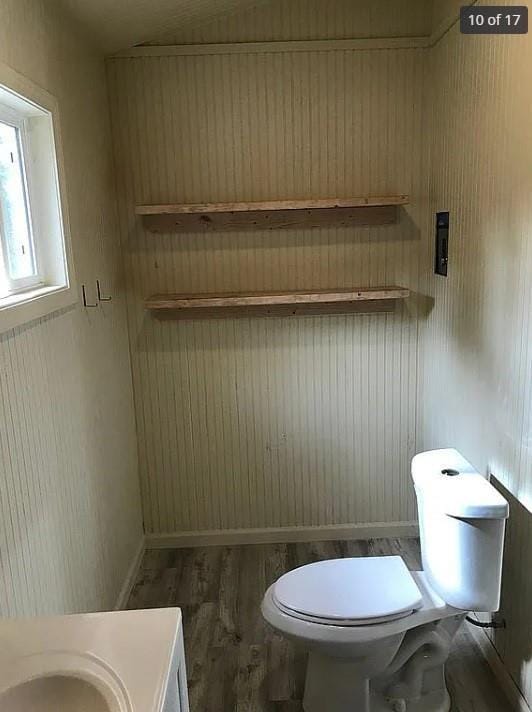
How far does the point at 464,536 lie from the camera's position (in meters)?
1.95

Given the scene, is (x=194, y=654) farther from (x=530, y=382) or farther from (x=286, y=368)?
(x=530, y=382)

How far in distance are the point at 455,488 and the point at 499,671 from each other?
0.74 m

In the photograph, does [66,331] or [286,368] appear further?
[286,368]

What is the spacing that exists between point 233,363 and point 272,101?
122 centimetres

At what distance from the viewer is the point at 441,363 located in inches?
110

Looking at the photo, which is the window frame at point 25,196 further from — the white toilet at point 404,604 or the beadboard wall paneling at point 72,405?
the white toilet at point 404,604

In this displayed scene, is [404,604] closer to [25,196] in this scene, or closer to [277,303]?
[277,303]

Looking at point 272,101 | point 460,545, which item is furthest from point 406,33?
point 460,545

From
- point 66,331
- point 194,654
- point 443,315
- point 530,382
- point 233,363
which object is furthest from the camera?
point 233,363

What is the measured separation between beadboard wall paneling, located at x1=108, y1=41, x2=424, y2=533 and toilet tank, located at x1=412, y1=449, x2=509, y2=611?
105 centimetres

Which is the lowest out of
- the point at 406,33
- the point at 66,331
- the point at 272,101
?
the point at 66,331

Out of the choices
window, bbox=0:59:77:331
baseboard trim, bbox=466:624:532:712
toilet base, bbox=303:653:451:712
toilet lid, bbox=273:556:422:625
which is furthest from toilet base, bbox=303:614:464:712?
window, bbox=0:59:77:331

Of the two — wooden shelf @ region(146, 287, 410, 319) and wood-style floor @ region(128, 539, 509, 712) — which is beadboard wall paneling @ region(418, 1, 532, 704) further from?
wooden shelf @ region(146, 287, 410, 319)

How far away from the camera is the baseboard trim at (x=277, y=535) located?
10.6ft
